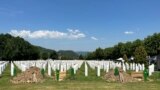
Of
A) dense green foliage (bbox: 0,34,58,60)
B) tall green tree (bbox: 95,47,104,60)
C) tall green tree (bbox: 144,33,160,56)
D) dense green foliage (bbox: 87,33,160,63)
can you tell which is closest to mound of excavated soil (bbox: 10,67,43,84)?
dense green foliage (bbox: 87,33,160,63)

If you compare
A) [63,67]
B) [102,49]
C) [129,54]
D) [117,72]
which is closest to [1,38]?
[102,49]

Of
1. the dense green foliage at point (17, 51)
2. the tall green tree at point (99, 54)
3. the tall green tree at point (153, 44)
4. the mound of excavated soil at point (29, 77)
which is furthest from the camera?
the tall green tree at point (99, 54)

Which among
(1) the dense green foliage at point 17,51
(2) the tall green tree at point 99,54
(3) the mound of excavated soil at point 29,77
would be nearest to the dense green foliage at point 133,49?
(2) the tall green tree at point 99,54

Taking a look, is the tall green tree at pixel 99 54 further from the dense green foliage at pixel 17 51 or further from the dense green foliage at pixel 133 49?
the dense green foliage at pixel 17 51

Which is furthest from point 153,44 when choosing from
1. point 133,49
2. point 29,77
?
point 29,77

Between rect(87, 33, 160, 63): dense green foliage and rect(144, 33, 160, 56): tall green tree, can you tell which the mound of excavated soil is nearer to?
rect(87, 33, 160, 63): dense green foliage

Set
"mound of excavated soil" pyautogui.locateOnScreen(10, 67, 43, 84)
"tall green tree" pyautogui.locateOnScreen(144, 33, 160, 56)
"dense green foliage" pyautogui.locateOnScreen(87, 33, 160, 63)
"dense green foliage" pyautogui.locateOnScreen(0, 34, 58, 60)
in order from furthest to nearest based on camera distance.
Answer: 1. "dense green foliage" pyautogui.locateOnScreen(0, 34, 58, 60)
2. "dense green foliage" pyautogui.locateOnScreen(87, 33, 160, 63)
3. "tall green tree" pyautogui.locateOnScreen(144, 33, 160, 56)
4. "mound of excavated soil" pyautogui.locateOnScreen(10, 67, 43, 84)

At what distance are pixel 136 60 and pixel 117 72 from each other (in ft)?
141

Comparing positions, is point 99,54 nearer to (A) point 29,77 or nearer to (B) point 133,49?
(B) point 133,49

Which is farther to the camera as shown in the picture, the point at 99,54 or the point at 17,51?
the point at 99,54

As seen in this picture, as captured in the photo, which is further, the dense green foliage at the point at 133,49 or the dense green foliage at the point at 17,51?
the dense green foliage at the point at 17,51

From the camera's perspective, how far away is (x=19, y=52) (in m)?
126

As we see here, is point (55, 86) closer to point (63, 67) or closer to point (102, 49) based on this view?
point (63, 67)

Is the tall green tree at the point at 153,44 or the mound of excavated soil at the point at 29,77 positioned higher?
the tall green tree at the point at 153,44
